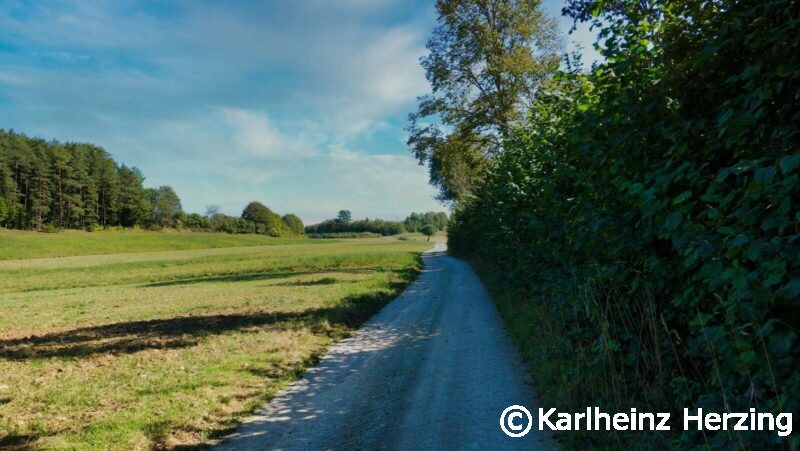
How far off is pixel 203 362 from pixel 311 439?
15.6ft

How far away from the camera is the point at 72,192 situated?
358ft

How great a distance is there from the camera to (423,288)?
74.8 ft

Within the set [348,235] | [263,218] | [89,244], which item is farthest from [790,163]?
[263,218]

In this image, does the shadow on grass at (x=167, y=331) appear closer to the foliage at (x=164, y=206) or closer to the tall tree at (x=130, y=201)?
the tall tree at (x=130, y=201)

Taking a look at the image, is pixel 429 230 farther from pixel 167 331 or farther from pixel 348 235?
pixel 167 331

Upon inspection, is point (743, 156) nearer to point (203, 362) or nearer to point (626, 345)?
point (626, 345)

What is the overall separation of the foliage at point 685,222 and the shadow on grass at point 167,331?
7.98 m

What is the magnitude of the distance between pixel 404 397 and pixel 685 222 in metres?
5.17

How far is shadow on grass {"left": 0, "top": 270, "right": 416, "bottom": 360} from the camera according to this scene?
1079cm

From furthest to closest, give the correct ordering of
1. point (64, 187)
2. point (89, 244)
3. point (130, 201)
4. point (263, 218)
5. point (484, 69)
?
point (263, 218)
point (130, 201)
point (64, 187)
point (89, 244)
point (484, 69)

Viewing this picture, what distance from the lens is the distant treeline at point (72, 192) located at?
97.6 metres

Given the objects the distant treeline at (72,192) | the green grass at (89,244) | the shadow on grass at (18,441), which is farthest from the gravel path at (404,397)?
the distant treeline at (72,192)

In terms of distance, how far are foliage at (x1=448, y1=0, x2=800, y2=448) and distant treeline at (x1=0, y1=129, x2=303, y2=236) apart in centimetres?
11844

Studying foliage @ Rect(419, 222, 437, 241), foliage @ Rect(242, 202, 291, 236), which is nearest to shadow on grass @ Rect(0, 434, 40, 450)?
foliage @ Rect(242, 202, 291, 236)
